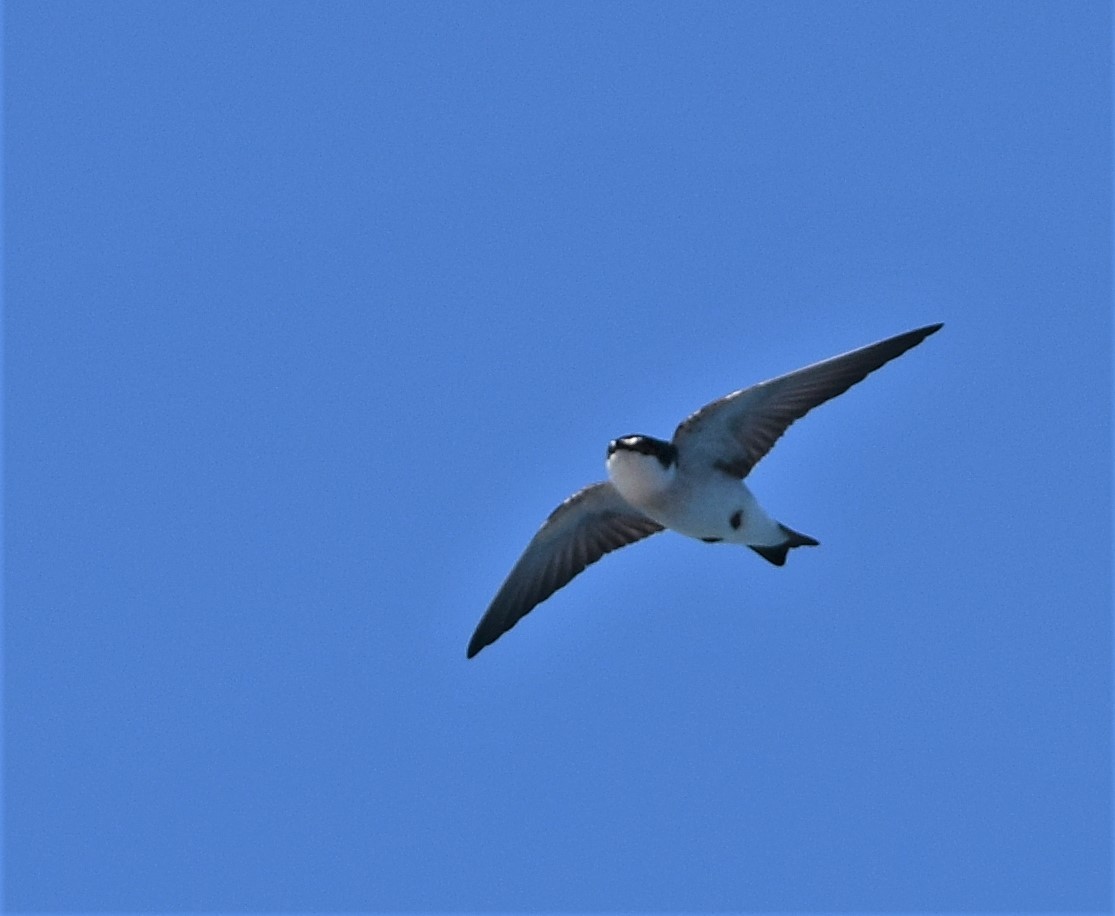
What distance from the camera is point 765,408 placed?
1523cm

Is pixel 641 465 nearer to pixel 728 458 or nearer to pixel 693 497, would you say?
pixel 693 497

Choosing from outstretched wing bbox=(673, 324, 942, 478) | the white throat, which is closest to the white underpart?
the white throat

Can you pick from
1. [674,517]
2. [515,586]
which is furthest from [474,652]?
[674,517]

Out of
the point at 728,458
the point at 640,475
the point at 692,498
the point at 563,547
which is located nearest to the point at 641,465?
the point at 640,475

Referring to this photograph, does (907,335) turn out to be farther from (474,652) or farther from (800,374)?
(474,652)

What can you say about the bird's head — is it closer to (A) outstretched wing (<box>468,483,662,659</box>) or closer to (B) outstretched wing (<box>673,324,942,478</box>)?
Result: (B) outstretched wing (<box>673,324,942,478</box>)

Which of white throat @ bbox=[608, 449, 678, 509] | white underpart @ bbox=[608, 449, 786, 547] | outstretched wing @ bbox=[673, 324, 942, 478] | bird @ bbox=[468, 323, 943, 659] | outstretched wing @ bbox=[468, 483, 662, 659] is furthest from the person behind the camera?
outstretched wing @ bbox=[468, 483, 662, 659]

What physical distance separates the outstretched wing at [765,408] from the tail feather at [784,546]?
0.64 metres

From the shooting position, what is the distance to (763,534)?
15664mm

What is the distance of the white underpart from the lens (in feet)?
50.0

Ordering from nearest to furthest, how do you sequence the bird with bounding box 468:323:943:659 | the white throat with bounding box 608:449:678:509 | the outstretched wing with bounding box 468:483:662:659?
1. the bird with bounding box 468:323:943:659
2. the white throat with bounding box 608:449:678:509
3. the outstretched wing with bounding box 468:483:662:659

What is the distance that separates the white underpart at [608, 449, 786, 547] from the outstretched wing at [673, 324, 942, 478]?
0.49 feet

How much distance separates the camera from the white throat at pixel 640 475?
15.1 m

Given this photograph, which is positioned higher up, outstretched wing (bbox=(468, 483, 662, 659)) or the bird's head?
outstretched wing (bbox=(468, 483, 662, 659))
